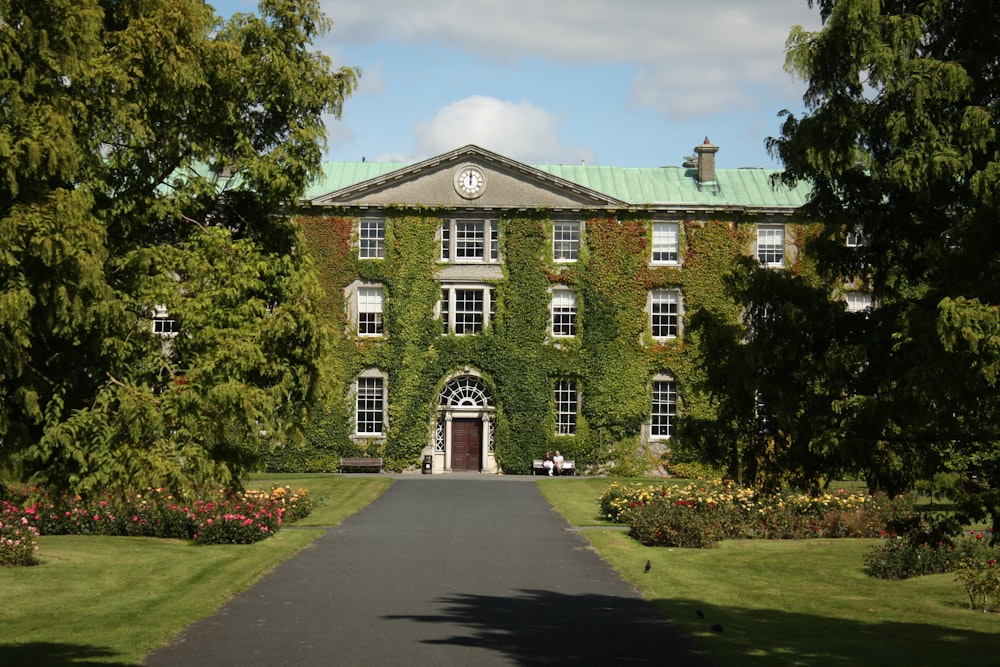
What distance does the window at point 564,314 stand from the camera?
172 feet

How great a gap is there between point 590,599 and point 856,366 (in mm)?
6853

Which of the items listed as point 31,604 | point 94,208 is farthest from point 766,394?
point 31,604

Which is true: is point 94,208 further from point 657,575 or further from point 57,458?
point 657,575

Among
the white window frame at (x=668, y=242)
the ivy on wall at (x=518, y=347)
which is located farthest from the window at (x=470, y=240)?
the white window frame at (x=668, y=242)

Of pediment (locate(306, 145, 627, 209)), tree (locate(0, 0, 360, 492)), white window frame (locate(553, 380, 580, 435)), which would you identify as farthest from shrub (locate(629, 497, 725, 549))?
pediment (locate(306, 145, 627, 209))

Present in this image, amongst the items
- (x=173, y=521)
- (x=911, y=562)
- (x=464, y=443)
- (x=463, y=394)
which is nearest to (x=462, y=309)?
(x=463, y=394)

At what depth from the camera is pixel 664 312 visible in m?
52.6

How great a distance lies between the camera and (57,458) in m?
11.2

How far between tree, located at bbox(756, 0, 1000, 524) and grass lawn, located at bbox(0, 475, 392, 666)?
900cm

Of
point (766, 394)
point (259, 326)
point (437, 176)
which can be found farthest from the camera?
point (437, 176)

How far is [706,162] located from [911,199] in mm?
42753

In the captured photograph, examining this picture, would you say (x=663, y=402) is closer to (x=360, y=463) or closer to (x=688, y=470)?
(x=688, y=470)

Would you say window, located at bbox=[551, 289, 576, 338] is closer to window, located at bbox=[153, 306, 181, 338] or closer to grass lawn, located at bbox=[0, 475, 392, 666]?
grass lawn, located at bbox=[0, 475, 392, 666]

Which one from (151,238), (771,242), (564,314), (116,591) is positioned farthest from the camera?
(771,242)
